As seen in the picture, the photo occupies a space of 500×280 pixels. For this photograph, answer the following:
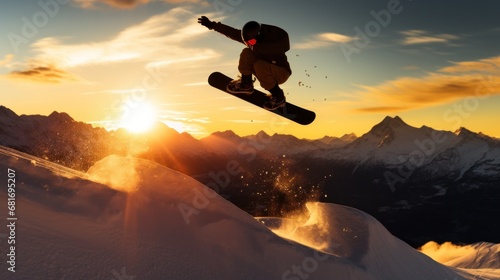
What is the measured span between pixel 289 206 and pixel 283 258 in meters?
172

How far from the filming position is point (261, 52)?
1021 cm

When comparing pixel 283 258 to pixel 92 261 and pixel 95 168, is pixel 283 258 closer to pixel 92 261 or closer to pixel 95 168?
pixel 92 261

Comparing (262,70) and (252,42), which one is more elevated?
(252,42)

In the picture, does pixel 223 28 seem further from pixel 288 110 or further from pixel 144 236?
pixel 144 236

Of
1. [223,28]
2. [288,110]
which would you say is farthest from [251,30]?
[288,110]

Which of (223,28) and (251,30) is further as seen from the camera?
(223,28)

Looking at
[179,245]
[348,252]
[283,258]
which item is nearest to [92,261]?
[179,245]

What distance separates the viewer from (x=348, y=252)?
10164 millimetres

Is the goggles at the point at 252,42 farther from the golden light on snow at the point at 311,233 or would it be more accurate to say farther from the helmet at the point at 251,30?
the golden light on snow at the point at 311,233

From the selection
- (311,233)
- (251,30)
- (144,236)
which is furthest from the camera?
(311,233)

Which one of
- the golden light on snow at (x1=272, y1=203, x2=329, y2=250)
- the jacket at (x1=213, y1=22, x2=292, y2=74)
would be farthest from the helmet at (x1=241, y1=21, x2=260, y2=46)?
the golden light on snow at (x1=272, y1=203, x2=329, y2=250)

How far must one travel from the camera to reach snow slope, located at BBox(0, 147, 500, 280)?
20.1 feet

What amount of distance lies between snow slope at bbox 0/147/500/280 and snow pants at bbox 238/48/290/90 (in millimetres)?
3622

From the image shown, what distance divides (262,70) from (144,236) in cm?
561
